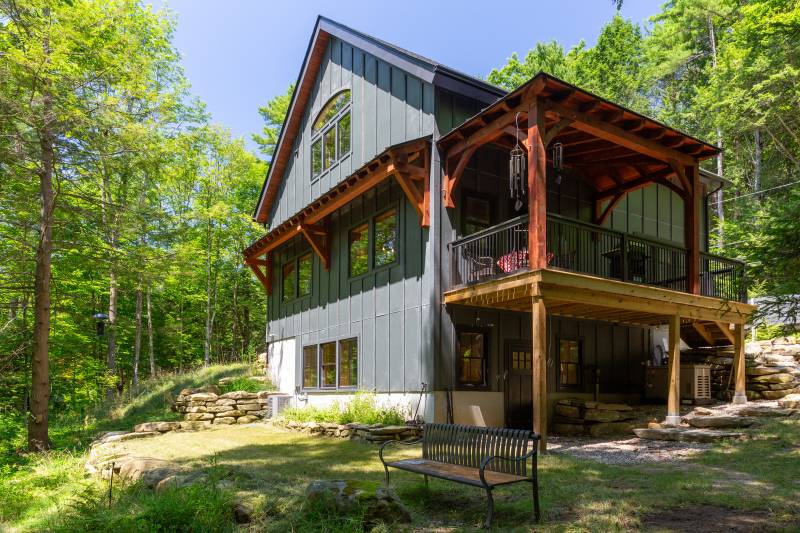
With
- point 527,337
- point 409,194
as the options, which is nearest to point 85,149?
point 409,194

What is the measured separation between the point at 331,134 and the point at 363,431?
30.4 ft

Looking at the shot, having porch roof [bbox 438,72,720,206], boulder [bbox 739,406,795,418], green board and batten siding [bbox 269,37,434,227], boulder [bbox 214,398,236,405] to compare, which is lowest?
boulder [bbox 214,398,236,405]

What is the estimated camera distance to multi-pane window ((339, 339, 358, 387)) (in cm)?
1409

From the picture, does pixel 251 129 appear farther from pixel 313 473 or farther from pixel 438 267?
pixel 313 473

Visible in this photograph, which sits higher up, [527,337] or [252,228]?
[252,228]

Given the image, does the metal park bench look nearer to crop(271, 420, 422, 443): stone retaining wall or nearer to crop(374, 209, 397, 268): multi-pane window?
crop(271, 420, 422, 443): stone retaining wall

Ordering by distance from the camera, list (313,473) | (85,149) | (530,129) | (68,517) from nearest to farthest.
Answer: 1. (68,517)
2. (313,473)
3. (530,129)
4. (85,149)

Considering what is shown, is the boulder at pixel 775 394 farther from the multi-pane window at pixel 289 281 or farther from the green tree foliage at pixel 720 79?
the multi-pane window at pixel 289 281

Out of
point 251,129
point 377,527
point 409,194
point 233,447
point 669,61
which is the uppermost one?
point 669,61

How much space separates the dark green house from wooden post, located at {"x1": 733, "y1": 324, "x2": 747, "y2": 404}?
71mm

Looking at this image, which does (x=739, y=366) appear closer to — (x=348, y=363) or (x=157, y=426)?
(x=348, y=363)

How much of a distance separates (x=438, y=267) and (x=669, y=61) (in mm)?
26625

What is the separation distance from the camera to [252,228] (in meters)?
28.0

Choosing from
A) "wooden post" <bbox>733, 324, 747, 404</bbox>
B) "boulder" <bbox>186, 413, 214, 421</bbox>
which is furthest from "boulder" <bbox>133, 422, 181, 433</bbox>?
"wooden post" <bbox>733, 324, 747, 404</bbox>
